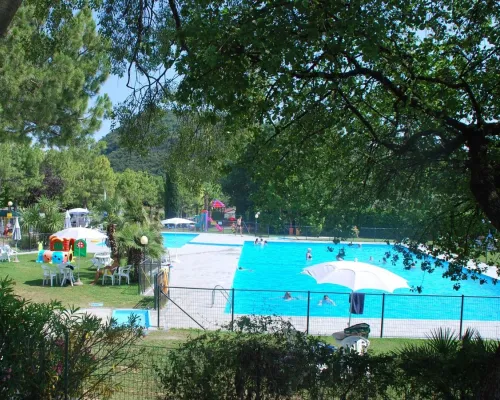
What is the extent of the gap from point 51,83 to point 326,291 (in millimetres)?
12653

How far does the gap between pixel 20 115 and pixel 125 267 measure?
7.53 meters

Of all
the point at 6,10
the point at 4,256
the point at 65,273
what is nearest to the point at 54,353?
the point at 6,10

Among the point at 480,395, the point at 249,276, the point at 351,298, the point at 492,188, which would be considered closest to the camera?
the point at 480,395

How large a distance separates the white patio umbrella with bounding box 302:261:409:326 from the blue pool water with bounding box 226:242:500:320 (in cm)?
36

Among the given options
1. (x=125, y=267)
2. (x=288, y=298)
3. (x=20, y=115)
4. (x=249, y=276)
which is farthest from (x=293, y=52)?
(x=249, y=276)

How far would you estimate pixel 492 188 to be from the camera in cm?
570

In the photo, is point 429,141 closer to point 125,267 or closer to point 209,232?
point 125,267

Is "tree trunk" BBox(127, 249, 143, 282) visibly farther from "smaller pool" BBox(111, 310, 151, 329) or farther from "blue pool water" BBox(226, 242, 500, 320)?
"smaller pool" BBox(111, 310, 151, 329)

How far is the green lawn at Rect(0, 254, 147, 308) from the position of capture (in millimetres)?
16000

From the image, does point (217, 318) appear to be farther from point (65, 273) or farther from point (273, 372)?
point (273, 372)

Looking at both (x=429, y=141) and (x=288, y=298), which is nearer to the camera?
(x=429, y=141)

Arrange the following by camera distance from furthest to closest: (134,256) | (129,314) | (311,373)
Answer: (134,256) → (129,314) → (311,373)

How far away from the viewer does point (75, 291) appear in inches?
695

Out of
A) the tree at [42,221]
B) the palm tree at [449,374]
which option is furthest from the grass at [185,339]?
the tree at [42,221]
